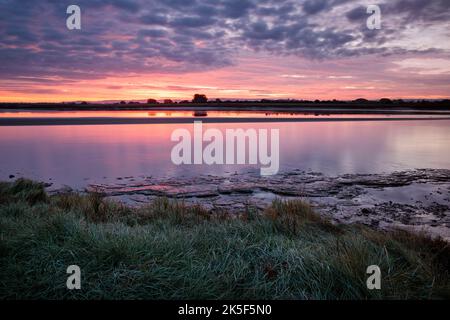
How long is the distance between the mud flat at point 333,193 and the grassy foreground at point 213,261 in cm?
145

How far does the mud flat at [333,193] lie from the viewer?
643 cm

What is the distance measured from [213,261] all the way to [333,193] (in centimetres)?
506

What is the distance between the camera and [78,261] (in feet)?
12.0

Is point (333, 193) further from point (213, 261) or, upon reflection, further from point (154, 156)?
point (154, 156)

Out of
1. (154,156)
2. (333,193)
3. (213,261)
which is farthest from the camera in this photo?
(154,156)

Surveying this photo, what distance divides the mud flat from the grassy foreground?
145cm

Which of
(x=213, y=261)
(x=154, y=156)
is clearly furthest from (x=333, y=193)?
(x=154, y=156)

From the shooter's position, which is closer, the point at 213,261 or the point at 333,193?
the point at 213,261

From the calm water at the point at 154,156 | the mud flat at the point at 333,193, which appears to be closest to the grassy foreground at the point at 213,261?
the mud flat at the point at 333,193

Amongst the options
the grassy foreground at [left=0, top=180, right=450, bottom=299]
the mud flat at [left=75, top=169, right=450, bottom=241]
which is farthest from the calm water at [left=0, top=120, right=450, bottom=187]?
the grassy foreground at [left=0, top=180, right=450, bottom=299]

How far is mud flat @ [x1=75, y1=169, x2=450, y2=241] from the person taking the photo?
21.1 feet

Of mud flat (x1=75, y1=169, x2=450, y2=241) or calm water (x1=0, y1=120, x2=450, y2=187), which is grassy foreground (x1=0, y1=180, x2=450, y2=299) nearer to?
mud flat (x1=75, y1=169, x2=450, y2=241)

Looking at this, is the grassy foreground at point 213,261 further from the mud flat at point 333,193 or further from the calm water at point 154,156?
the calm water at point 154,156

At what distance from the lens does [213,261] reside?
3807 mm
